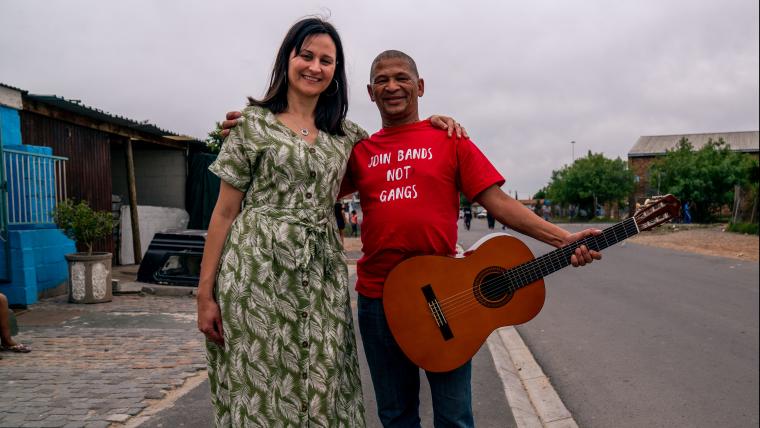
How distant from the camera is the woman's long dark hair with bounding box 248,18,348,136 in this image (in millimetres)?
2289

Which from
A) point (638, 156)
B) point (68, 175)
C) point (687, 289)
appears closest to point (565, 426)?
point (687, 289)

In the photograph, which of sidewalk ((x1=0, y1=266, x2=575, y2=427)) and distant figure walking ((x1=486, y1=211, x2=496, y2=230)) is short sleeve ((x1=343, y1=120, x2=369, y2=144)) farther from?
sidewalk ((x1=0, y1=266, x2=575, y2=427))

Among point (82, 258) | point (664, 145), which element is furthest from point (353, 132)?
point (664, 145)

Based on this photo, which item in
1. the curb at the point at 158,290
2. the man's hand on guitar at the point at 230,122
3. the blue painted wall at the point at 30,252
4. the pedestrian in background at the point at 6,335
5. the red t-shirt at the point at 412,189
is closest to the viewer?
the man's hand on guitar at the point at 230,122

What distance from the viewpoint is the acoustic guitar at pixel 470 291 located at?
7.82 feet

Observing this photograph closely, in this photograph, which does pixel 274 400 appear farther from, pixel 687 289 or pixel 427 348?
pixel 687 289

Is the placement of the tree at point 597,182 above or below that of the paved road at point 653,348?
above

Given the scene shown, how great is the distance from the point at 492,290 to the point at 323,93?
1.12 metres

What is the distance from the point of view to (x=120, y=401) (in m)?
4.14

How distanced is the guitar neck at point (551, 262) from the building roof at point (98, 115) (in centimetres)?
894

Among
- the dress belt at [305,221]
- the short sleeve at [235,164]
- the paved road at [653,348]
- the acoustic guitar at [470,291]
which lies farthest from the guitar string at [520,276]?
the paved road at [653,348]

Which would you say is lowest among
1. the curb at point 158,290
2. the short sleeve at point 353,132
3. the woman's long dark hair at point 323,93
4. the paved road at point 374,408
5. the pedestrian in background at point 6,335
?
the paved road at point 374,408

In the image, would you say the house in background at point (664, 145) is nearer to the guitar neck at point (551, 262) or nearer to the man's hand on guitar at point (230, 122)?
the guitar neck at point (551, 262)

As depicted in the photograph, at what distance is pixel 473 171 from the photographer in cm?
237
